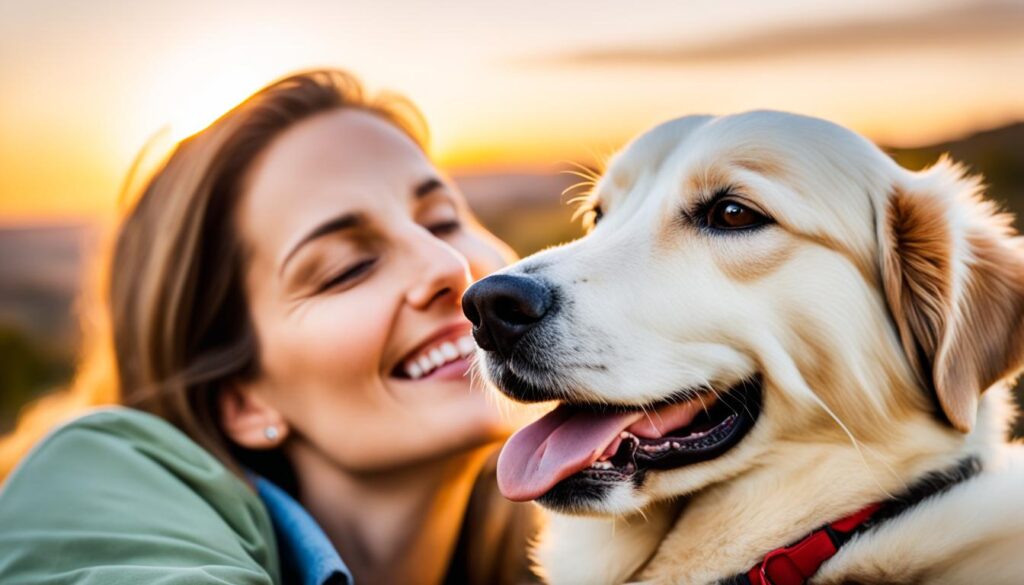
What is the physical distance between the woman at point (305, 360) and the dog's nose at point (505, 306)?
80 centimetres

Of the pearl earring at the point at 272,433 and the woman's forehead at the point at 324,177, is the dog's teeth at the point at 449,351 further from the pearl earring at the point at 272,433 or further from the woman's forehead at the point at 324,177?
the pearl earring at the point at 272,433

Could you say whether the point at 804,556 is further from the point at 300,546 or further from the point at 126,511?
the point at 126,511

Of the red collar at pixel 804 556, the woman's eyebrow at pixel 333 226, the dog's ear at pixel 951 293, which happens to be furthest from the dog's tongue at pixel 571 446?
the woman's eyebrow at pixel 333 226

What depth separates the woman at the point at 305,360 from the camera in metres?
2.97

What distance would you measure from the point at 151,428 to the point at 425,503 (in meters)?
1.01

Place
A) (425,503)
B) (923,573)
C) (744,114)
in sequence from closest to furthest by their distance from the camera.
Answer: (923,573) < (744,114) < (425,503)

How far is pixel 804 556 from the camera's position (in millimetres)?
2320

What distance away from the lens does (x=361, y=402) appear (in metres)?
3.25

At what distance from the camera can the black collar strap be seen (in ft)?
7.59

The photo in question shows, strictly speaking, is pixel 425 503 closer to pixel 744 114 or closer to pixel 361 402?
pixel 361 402

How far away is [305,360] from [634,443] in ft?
4.56

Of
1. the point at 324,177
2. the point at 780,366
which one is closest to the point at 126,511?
the point at 324,177

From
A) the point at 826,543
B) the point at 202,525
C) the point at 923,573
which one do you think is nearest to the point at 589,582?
the point at 826,543

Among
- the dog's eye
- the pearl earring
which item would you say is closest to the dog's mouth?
the dog's eye
